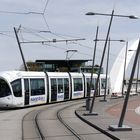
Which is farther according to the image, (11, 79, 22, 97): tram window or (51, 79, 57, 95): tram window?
(51, 79, 57, 95): tram window

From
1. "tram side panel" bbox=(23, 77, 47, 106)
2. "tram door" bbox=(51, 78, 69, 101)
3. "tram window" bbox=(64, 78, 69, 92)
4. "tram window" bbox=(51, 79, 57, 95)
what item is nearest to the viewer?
"tram side panel" bbox=(23, 77, 47, 106)

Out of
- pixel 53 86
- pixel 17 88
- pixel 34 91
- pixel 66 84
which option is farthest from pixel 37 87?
pixel 66 84

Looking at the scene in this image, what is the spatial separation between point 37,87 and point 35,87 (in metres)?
0.52

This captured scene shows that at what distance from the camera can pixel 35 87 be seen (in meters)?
44.2

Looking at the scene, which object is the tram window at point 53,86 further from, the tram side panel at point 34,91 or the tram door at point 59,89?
the tram side panel at point 34,91

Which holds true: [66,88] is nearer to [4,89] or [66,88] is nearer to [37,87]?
[37,87]

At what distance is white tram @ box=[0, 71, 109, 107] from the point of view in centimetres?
4138

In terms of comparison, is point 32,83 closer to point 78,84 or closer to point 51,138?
point 78,84

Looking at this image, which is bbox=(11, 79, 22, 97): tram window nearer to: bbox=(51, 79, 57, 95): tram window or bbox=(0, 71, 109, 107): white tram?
bbox=(0, 71, 109, 107): white tram

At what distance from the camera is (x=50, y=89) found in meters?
47.6

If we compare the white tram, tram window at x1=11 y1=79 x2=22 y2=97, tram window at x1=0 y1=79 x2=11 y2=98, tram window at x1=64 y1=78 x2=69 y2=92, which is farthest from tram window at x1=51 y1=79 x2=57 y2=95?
tram window at x1=0 y1=79 x2=11 y2=98

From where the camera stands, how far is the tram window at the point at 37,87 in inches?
1718

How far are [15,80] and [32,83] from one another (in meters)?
2.39

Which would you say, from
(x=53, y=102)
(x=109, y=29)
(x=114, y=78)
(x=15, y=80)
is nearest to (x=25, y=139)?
(x=109, y=29)
